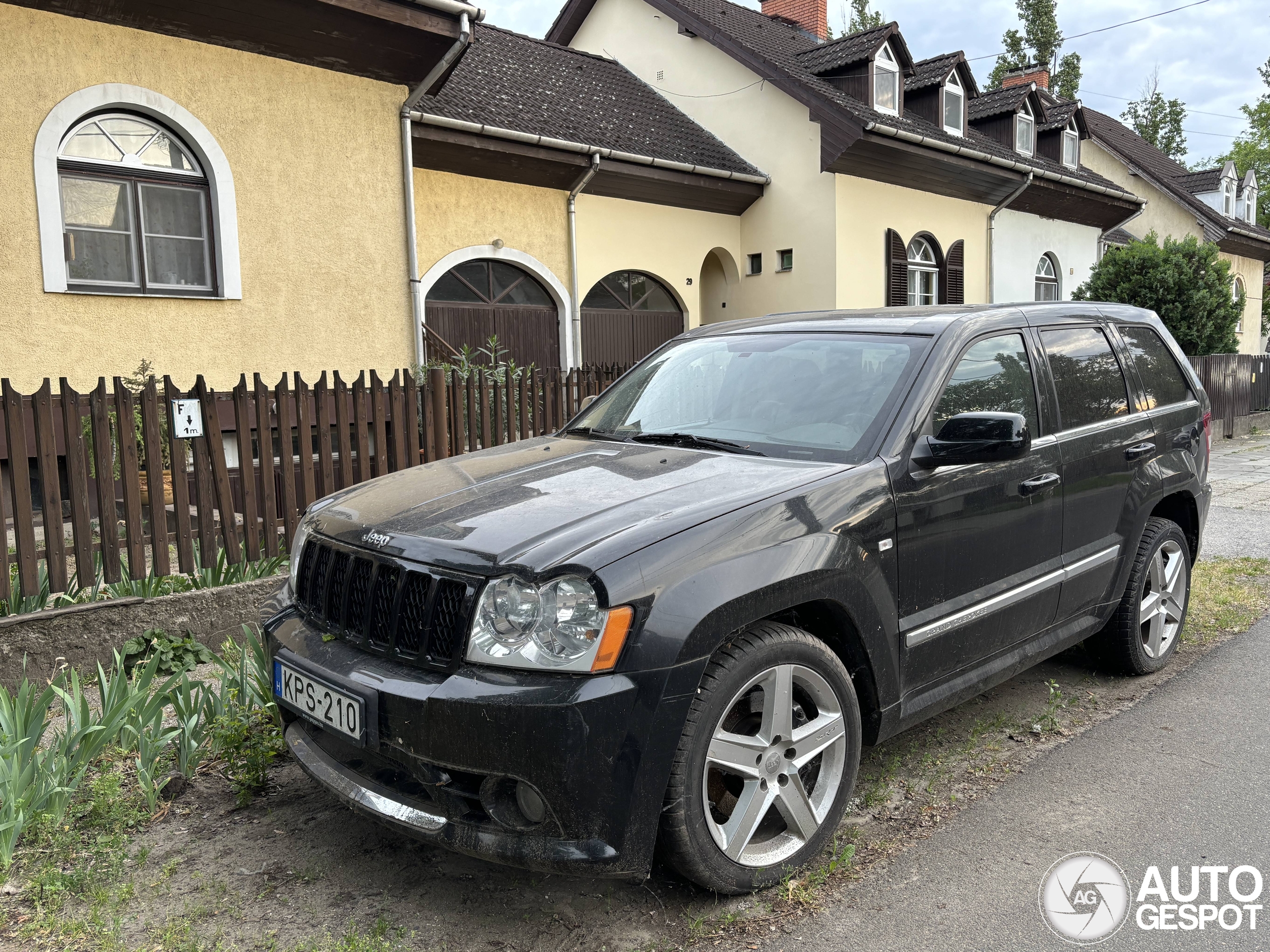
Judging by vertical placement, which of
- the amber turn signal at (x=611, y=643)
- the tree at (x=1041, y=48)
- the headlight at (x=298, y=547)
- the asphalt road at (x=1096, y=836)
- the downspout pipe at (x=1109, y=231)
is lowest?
the asphalt road at (x=1096, y=836)

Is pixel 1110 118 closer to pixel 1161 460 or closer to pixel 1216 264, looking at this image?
pixel 1216 264

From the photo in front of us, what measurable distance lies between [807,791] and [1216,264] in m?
17.1

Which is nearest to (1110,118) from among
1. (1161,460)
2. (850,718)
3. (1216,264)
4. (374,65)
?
(1216,264)

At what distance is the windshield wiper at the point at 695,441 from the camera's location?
3.49m

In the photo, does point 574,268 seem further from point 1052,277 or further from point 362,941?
point 1052,277

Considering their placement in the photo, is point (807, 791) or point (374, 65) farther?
point (374, 65)

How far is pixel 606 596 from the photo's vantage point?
2447 mm

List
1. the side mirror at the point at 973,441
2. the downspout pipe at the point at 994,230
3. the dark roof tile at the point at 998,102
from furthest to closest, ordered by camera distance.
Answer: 1. the dark roof tile at the point at 998,102
2. the downspout pipe at the point at 994,230
3. the side mirror at the point at 973,441

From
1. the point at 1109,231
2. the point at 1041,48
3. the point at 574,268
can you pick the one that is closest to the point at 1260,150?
the point at 1041,48

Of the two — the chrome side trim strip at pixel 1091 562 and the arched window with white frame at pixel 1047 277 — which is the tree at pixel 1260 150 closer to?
the arched window with white frame at pixel 1047 277

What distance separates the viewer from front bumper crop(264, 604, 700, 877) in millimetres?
2398

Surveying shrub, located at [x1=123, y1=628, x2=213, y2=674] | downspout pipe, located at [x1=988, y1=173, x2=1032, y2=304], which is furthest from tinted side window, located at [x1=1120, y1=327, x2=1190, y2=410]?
downspout pipe, located at [x1=988, y1=173, x2=1032, y2=304]

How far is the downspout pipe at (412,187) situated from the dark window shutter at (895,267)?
389 inches

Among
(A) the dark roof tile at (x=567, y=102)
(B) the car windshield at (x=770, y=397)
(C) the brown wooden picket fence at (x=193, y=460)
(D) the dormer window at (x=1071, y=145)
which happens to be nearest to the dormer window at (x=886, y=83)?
(A) the dark roof tile at (x=567, y=102)
